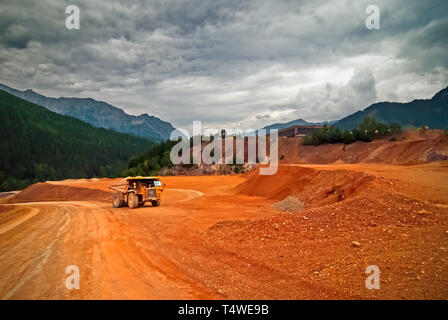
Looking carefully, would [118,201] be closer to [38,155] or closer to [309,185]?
[309,185]

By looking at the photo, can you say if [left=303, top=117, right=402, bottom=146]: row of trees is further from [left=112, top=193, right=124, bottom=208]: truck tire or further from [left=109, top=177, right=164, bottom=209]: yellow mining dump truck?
[left=112, top=193, right=124, bottom=208]: truck tire

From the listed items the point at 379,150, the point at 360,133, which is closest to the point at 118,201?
the point at 379,150

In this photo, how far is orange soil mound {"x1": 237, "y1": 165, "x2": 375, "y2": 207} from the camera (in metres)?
15.8

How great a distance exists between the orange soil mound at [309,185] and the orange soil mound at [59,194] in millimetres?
18319

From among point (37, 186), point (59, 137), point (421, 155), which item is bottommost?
point (37, 186)

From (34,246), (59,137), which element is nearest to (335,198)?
(34,246)

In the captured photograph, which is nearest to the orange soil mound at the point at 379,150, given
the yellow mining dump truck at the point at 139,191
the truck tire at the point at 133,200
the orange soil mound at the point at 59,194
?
the yellow mining dump truck at the point at 139,191

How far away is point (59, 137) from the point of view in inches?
6565

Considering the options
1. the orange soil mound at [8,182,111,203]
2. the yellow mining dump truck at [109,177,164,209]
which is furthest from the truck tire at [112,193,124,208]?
the orange soil mound at [8,182,111,203]

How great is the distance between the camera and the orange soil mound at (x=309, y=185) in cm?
1582

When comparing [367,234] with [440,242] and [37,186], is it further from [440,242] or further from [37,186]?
[37,186]

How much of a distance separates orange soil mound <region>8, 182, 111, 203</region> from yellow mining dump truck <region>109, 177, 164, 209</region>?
13640mm

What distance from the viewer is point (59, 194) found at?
41.9m

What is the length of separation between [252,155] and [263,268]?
71090 mm
